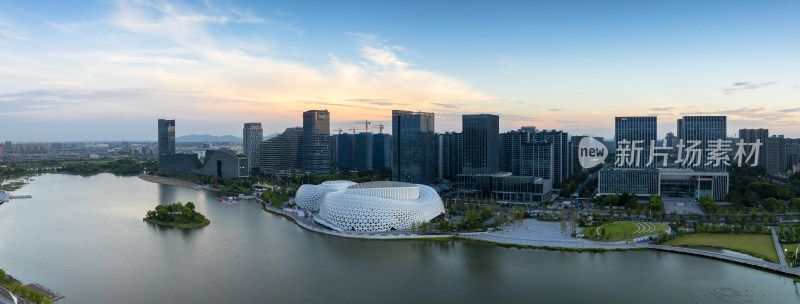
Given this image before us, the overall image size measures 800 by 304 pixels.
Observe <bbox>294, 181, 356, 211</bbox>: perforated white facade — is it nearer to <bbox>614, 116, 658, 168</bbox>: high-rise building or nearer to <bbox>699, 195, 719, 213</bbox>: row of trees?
<bbox>699, 195, 719, 213</bbox>: row of trees

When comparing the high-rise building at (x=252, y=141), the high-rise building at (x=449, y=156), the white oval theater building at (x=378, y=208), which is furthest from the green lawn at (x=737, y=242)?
the high-rise building at (x=252, y=141)

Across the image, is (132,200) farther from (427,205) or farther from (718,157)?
(718,157)

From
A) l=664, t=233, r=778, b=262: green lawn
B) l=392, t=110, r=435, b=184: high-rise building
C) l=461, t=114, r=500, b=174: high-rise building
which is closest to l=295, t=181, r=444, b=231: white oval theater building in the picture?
l=392, t=110, r=435, b=184: high-rise building

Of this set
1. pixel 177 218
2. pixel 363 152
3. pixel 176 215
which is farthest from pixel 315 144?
pixel 177 218

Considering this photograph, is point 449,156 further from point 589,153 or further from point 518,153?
point 589,153

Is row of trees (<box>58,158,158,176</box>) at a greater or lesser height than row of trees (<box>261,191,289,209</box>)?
greater

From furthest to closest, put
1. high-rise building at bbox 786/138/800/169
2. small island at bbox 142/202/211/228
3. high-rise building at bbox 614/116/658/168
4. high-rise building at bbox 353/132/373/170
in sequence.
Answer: high-rise building at bbox 353/132/373/170, high-rise building at bbox 786/138/800/169, high-rise building at bbox 614/116/658/168, small island at bbox 142/202/211/228

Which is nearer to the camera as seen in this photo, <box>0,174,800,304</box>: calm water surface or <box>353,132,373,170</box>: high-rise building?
<box>0,174,800,304</box>: calm water surface
